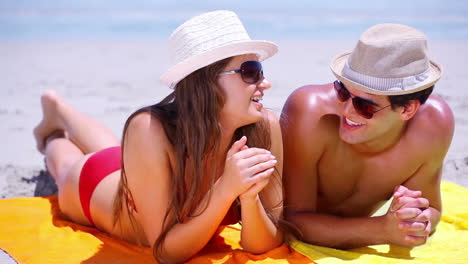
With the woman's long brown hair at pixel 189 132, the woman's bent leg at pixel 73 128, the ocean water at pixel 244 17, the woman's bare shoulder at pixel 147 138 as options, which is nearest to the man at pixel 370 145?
the woman's long brown hair at pixel 189 132

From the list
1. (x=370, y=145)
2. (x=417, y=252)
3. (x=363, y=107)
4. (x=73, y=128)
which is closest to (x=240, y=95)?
(x=363, y=107)

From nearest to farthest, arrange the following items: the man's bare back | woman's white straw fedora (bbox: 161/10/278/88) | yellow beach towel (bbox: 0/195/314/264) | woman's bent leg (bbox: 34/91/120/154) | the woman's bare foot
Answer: woman's white straw fedora (bbox: 161/10/278/88) → yellow beach towel (bbox: 0/195/314/264) → the man's bare back → woman's bent leg (bbox: 34/91/120/154) → the woman's bare foot

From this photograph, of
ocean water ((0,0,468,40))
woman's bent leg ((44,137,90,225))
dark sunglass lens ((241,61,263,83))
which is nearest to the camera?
dark sunglass lens ((241,61,263,83))

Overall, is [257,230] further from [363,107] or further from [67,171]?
[67,171]

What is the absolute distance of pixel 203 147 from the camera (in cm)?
366

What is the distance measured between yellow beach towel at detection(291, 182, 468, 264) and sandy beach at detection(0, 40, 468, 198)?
133 cm

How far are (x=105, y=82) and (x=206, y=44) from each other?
22.6 ft

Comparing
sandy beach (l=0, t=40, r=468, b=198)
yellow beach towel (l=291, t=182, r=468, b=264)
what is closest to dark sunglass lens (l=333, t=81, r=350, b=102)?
yellow beach towel (l=291, t=182, r=468, b=264)

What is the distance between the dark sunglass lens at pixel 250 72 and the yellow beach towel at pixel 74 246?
1.03 m

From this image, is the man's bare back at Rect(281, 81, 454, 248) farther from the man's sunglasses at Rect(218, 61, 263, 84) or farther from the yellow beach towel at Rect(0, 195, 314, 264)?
the man's sunglasses at Rect(218, 61, 263, 84)

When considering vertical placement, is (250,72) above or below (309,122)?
above

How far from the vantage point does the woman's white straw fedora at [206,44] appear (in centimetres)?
349

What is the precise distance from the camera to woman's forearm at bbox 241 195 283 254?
12.0 ft

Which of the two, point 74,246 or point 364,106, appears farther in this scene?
point 74,246
